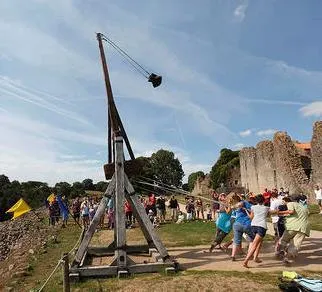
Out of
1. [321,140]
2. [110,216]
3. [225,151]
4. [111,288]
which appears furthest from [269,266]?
[225,151]

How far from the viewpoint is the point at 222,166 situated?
77.6m

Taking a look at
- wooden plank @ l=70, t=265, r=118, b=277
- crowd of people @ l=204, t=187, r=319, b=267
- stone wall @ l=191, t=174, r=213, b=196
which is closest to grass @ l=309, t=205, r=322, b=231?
crowd of people @ l=204, t=187, r=319, b=267

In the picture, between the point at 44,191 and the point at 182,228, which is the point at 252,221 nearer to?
the point at 182,228

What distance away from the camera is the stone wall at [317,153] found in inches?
1174

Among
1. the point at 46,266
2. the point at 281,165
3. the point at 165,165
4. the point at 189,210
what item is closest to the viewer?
the point at 46,266

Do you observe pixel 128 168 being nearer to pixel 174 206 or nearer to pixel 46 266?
pixel 46 266

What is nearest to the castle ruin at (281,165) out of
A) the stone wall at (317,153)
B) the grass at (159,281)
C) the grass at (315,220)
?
the stone wall at (317,153)

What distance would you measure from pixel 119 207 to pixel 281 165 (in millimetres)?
27831

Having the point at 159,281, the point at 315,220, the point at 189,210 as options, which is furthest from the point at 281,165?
the point at 159,281

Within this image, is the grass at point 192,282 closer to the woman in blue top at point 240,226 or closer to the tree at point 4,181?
the woman in blue top at point 240,226

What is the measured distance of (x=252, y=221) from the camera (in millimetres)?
11375

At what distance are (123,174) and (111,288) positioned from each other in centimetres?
292

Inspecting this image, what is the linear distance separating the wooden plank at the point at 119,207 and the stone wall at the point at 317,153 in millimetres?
20914

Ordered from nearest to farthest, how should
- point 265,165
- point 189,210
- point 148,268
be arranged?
point 148,268
point 189,210
point 265,165
